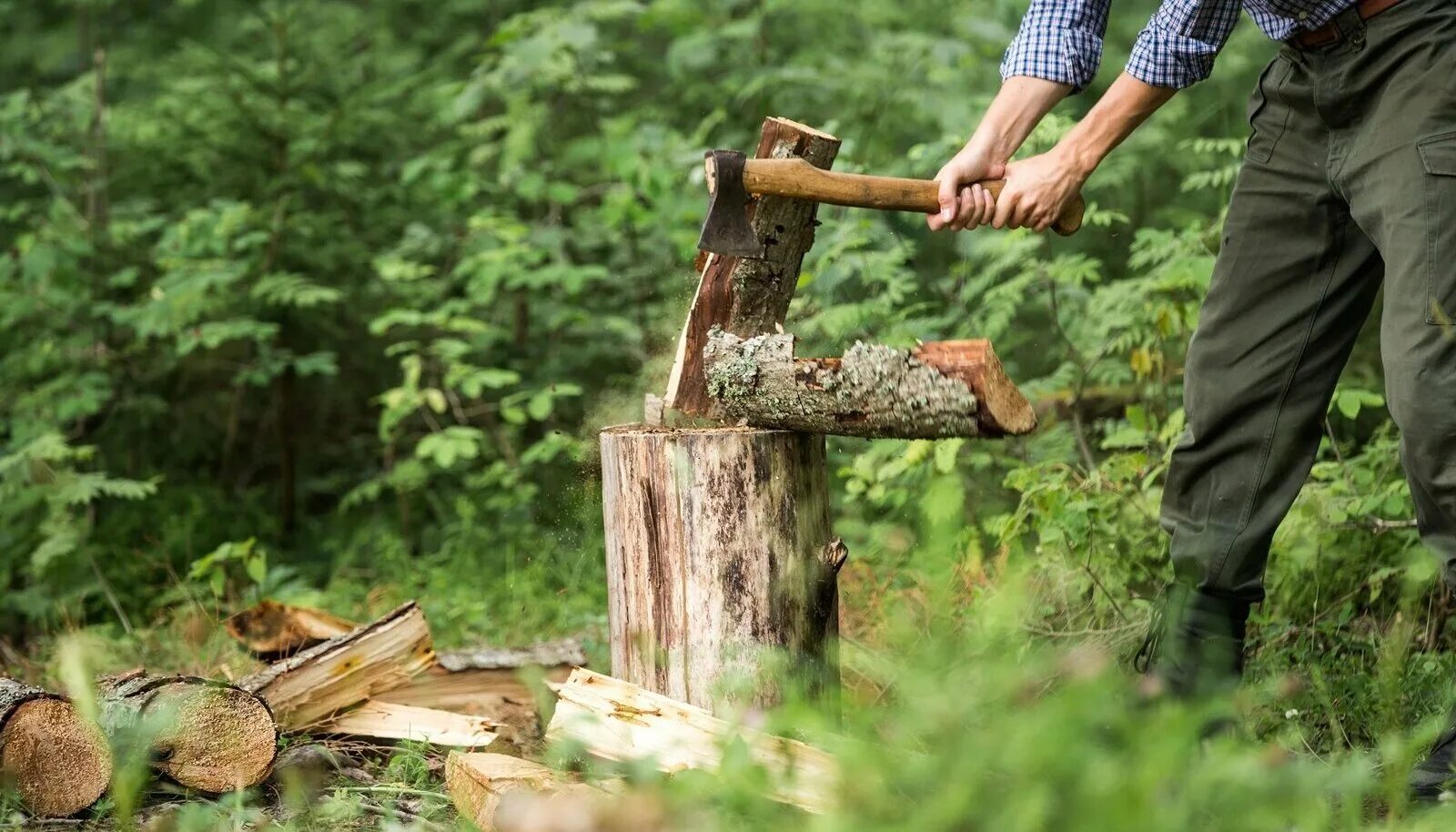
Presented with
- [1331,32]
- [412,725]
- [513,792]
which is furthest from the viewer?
[412,725]

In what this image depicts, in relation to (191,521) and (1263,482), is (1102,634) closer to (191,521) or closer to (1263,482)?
(1263,482)

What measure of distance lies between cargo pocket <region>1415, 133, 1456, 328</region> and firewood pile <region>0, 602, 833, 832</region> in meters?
1.47

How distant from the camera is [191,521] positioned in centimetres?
583

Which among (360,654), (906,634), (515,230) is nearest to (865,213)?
(515,230)

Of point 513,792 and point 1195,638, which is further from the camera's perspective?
point 1195,638

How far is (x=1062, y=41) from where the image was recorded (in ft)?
Result: 9.69

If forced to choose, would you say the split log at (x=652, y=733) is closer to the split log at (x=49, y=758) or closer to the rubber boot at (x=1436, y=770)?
the split log at (x=49, y=758)

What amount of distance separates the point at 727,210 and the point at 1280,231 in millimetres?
1257

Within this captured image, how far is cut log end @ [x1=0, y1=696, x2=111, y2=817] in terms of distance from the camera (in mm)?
2742

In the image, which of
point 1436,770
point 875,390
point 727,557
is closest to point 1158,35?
point 875,390

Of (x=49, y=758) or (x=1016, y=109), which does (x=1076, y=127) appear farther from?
(x=49, y=758)

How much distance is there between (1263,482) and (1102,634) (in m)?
0.86

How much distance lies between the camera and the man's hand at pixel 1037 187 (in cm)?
290

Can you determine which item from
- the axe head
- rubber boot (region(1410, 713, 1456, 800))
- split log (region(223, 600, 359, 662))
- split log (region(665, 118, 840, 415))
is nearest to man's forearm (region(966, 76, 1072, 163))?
split log (region(665, 118, 840, 415))
